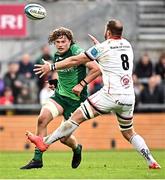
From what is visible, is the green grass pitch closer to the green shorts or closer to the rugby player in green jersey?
the rugby player in green jersey

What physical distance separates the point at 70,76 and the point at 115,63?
4.82ft

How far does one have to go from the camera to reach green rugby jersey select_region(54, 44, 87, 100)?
1523 centimetres

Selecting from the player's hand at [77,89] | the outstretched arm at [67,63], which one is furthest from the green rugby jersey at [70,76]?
the outstretched arm at [67,63]

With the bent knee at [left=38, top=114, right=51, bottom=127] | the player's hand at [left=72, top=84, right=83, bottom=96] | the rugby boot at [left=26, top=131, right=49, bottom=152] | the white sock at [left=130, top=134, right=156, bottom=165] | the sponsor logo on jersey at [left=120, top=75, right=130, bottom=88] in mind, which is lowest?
the white sock at [left=130, top=134, right=156, bottom=165]

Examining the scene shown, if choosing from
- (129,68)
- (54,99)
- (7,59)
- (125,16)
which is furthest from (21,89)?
(129,68)

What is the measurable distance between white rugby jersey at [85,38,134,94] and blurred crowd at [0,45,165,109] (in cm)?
992

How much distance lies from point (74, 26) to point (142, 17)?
2.38 m

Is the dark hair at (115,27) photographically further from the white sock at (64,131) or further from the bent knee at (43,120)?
the bent knee at (43,120)

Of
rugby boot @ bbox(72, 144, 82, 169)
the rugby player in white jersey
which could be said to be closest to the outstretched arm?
the rugby player in white jersey

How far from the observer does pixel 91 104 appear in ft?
46.1

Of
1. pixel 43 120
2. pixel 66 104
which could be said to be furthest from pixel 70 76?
pixel 43 120

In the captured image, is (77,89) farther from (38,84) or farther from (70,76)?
(38,84)

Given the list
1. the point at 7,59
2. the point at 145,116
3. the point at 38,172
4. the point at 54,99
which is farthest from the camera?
the point at 7,59

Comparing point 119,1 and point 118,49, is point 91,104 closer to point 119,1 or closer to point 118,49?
point 118,49
